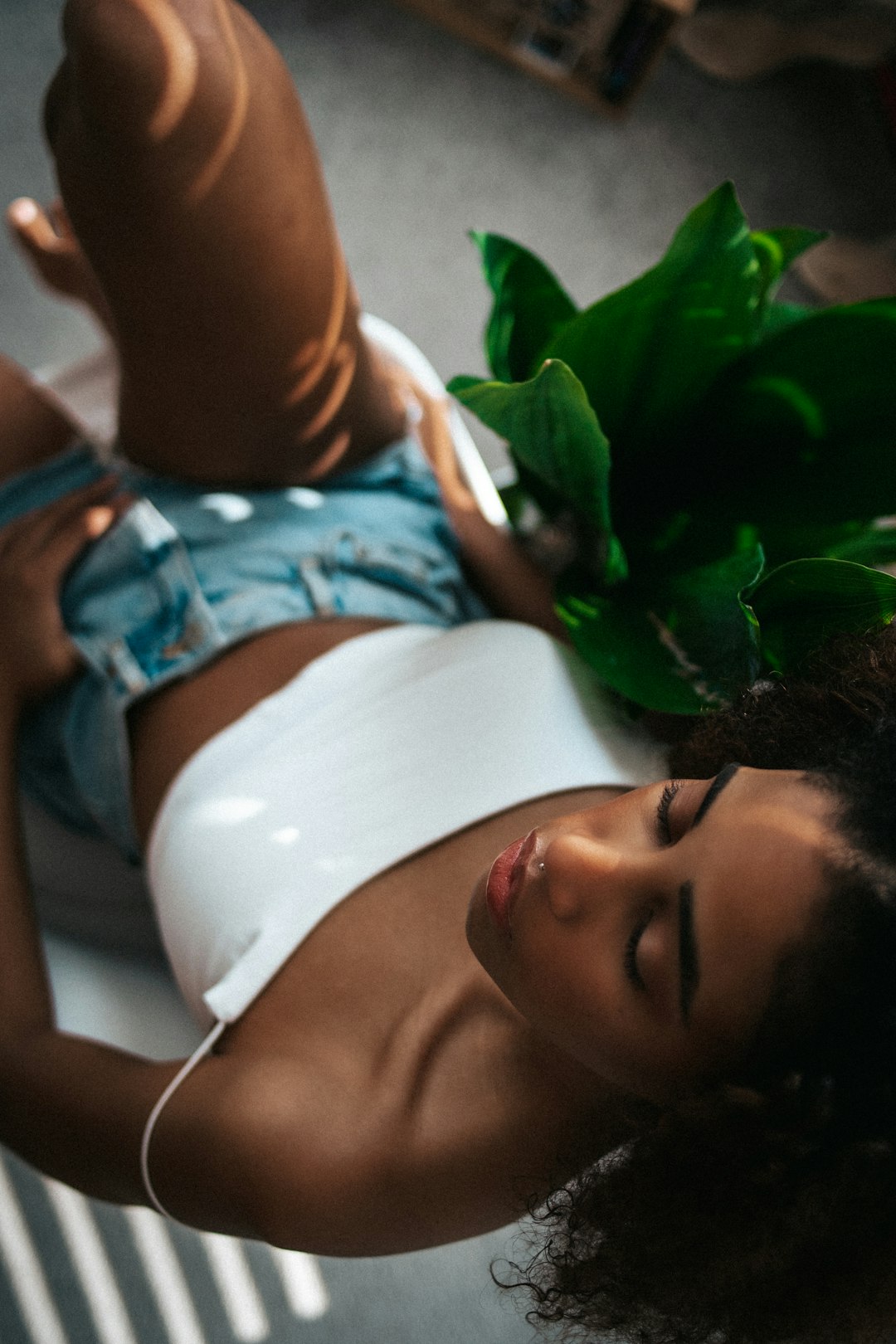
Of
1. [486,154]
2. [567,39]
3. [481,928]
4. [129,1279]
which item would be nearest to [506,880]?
[481,928]

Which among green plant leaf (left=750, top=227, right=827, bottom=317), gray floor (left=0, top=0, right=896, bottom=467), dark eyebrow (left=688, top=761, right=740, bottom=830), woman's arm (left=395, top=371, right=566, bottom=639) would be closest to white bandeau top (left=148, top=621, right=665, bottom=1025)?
woman's arm (left=395, top=371, right=566, bottom=639)

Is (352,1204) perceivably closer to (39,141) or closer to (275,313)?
(275,313)

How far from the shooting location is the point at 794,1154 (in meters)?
0.54

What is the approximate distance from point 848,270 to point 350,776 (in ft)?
4.70

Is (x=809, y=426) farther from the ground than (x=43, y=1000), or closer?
farther from the ground

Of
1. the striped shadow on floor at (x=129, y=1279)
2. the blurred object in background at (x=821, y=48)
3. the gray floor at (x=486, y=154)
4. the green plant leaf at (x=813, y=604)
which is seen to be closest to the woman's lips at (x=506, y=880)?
the green plant leaf at (x=813, y=604)

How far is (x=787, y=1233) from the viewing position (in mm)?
551

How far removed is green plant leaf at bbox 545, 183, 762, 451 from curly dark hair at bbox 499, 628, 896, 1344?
250mm

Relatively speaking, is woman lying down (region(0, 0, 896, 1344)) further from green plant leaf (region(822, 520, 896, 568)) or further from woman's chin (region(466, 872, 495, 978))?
green plant leaf (region(822, 520, 896, 568))

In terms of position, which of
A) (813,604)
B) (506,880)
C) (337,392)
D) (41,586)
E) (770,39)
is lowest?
(41,586)

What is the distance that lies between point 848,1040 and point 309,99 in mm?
1643

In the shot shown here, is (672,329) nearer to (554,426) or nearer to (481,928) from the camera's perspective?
(554,426)

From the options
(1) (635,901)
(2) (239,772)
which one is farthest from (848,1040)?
(2) (239,772)

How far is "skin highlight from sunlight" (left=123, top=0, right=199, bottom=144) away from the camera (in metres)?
0.71
